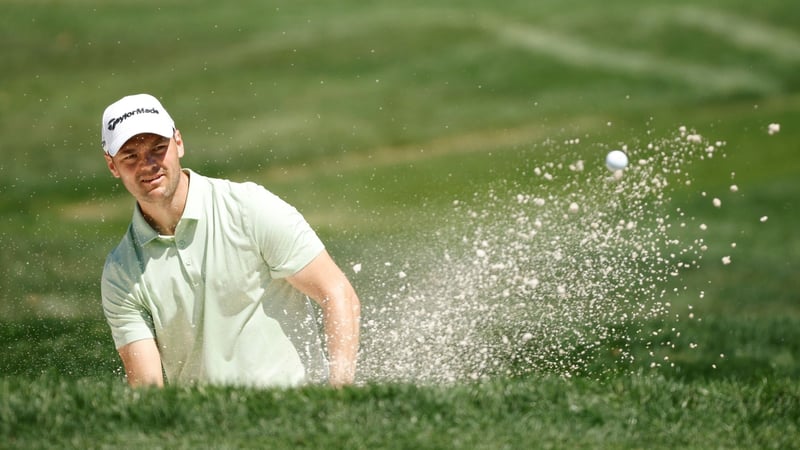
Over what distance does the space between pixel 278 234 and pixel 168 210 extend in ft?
1.70

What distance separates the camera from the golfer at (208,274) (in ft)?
17.8

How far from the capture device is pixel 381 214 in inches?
641

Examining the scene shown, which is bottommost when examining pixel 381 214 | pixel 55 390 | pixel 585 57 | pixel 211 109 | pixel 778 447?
pixel 778 447

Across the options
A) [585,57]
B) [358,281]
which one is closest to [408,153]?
[585,57]

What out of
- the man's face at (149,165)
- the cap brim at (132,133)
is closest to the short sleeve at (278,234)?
the man's face at (149,165)

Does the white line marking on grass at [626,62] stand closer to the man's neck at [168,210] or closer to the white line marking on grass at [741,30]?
the white line marking on grass at [741,30]

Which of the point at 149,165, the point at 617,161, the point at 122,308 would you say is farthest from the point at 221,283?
the point at 617,161

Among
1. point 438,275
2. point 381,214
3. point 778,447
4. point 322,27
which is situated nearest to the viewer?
point 778,447

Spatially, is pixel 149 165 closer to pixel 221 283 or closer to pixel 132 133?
pixel 132 133

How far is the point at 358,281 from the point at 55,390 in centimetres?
439

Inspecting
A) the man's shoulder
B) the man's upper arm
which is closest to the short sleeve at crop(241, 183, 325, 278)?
the man's shoulder

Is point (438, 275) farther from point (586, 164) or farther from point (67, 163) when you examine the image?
point (67, 163)

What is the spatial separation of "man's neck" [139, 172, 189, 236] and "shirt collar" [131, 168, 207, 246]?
4cm

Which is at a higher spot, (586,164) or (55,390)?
(586,164)
